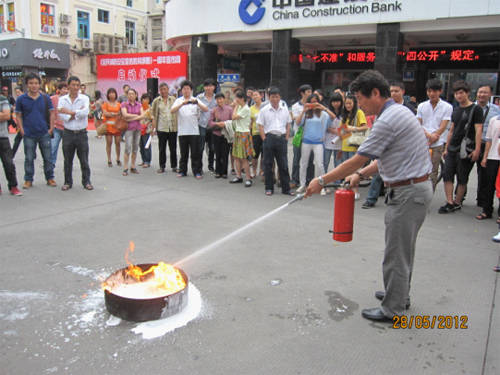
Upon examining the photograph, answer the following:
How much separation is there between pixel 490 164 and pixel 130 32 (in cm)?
3508

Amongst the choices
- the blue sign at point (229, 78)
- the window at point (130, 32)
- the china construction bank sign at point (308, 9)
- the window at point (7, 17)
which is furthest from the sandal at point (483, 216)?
the window at point (130, 32)

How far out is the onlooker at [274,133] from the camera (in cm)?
783

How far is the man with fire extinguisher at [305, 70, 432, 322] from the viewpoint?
A: 3.13m

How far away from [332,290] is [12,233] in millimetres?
4038

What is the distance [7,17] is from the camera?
98.0 feet

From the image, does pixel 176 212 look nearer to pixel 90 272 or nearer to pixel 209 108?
pixel 90 272

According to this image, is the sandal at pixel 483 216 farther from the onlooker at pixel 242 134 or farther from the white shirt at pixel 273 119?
the onlooker at pixel 242 134

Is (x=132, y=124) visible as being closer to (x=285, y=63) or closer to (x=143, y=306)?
(x=143, y=306)

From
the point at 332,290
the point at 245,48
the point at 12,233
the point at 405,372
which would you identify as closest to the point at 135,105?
the point at 12,233

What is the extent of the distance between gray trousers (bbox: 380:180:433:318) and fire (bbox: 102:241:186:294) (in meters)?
1.67

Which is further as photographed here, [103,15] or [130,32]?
[130,32]

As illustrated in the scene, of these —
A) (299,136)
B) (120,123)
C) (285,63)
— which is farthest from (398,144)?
(285,63)
